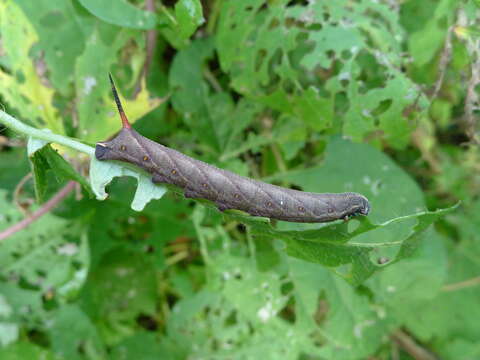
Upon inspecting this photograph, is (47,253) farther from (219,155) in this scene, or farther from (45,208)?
(219,155)

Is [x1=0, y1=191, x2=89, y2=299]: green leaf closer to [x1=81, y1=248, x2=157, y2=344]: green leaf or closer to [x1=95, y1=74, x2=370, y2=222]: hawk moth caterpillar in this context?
[x1=81, y1=248, x2=157, y2=344]: green leaf

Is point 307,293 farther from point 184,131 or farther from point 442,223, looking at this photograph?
point 442,223

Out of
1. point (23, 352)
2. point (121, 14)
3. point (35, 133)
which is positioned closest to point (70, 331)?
point (23, 352)

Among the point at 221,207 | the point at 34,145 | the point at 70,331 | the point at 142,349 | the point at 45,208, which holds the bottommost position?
the point at 142,349

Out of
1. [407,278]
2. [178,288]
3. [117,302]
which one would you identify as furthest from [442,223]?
[117,302]

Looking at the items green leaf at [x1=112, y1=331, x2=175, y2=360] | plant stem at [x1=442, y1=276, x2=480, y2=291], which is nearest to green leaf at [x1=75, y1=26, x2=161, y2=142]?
green leaf at [x1=112, y1=331, x2=175, y2=360]
